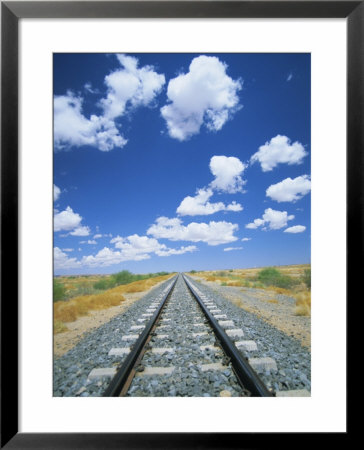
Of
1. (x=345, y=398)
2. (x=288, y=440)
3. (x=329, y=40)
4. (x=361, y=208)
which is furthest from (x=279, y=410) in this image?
(x=329, y=40)

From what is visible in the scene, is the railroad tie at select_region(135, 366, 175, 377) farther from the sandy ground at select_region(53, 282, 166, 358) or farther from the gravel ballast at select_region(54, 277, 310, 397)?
the sandy ground at select_region(53, 282, 166, 358)

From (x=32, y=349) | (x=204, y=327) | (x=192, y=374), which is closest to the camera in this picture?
(x=32, y=349)

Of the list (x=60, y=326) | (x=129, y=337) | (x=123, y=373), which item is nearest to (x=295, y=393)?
(x=123, y=373)

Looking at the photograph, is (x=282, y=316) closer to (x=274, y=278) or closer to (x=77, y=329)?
(x=77, y=329)

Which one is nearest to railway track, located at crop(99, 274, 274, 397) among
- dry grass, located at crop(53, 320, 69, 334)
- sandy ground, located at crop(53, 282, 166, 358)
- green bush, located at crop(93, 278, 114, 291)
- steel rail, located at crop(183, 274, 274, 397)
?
steel rail, located at crop(183, 274, 274, 397)

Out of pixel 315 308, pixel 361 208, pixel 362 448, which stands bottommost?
pixel 362 448

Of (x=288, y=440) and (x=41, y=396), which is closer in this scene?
(x=288, y=440)

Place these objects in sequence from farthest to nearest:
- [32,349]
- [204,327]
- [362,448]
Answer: [204,327] < [32,349] < [362,448]

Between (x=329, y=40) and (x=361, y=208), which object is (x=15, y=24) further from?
(x=361, y=208)

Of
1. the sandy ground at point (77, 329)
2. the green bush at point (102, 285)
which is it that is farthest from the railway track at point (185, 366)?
the green bush at point (102, 285)
